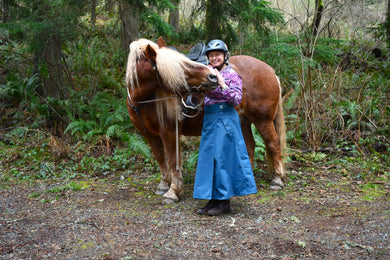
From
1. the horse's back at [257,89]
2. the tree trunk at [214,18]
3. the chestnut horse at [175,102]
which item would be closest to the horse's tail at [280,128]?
the chestnut horse at [175,102]

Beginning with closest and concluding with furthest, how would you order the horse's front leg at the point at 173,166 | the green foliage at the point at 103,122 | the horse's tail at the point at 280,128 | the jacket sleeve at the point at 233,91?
the jacket sleeve at the point at 233,91, the horse's front leg at the point at 173,166, the horse's tail at the point at 280,128, the green foliage at the point at 103,122

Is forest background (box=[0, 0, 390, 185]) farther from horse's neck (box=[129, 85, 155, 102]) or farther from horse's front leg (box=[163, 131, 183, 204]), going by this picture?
horse's neck (box=[129, 85, 155, 102])

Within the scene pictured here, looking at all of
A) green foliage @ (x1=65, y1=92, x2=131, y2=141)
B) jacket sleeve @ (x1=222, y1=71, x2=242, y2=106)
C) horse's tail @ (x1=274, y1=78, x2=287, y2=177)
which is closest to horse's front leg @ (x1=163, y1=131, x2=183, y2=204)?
jacket sleeve @ (x1=222, y1=71, x2=242, y2=106)

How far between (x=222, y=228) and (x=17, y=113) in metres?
6.53

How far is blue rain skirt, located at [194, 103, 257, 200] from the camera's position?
Result: 3.59m

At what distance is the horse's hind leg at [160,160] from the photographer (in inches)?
177

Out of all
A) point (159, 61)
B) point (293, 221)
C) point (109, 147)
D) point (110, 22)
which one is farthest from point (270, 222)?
point (110, 22)

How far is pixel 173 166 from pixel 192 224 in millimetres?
925

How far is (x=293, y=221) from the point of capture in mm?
3580

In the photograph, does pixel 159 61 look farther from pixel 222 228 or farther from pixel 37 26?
pixel 37 26

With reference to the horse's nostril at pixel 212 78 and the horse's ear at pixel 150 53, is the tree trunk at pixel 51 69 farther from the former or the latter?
the horse's nostril at pixel 212 78

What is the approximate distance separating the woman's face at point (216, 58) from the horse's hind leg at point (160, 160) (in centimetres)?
135

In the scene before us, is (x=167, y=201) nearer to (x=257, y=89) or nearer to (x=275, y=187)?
(x=275, y=187)

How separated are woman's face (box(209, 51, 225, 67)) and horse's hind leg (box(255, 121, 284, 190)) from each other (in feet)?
4.39
